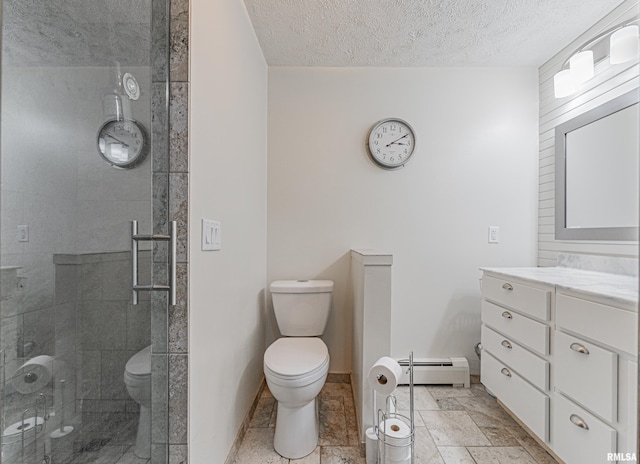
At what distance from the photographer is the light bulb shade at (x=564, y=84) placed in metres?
2.04

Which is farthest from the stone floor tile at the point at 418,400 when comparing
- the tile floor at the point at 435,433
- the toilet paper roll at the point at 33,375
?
the toilet paper roll at the point at 33,375

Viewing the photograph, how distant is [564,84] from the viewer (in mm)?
2080

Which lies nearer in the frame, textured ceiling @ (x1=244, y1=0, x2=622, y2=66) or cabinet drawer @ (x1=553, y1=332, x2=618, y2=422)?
cabinet drawer @ (x1=553, y1=332, x2=618, y2=422)

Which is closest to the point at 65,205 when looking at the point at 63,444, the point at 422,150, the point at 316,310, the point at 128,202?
the point at 128,202

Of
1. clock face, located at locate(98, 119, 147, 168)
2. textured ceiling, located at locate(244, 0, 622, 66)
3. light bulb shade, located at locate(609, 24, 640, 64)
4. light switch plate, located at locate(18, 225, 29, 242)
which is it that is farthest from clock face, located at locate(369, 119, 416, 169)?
light switch plate, located at locate(18, 225, 29, 242)

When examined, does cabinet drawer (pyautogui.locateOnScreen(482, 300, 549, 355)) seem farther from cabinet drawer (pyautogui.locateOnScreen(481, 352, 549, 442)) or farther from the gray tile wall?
the gray tile wall

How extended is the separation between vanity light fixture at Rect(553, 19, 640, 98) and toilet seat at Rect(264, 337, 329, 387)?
7.36ft

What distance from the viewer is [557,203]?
2254 mm

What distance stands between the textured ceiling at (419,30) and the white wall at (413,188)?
15cm

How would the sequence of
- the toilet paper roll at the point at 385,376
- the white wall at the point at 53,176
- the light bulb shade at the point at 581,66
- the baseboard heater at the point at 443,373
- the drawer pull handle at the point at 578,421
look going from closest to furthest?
the white wall at the point at 53,176
the drawer pull handle at the point at 578,421
the toilet paper roll at the point at 385,376
the light bulb shade at the point at 581,66
the baseboard heater at the point at 443,373

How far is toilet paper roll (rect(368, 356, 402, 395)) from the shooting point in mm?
1466

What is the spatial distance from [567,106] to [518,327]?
5.09 ft

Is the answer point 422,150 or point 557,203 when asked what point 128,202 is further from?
point 557,203

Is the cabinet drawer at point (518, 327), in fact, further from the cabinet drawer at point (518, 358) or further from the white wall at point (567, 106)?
the white wall at point (567, 106)
